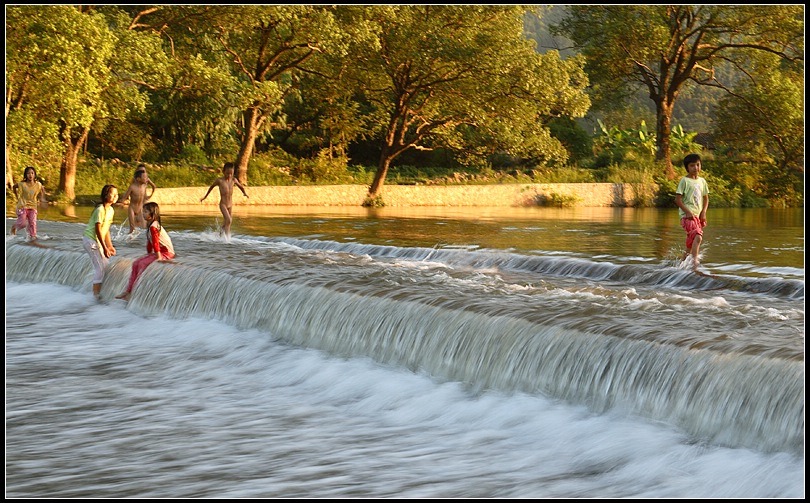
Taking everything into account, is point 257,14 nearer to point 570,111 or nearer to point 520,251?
point 570,111

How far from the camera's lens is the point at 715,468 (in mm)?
6812

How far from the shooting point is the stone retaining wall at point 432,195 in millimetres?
33875

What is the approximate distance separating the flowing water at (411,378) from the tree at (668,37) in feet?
98.3

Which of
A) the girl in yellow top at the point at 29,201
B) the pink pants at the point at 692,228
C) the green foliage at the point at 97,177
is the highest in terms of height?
the green foliage at the point at 97,177

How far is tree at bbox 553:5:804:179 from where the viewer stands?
138 ft

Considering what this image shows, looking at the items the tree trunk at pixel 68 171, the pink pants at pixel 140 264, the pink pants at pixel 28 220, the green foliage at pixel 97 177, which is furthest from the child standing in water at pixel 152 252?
the green foliage at pixel 97 177

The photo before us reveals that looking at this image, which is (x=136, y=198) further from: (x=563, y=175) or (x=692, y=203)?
(x=563, y=175)

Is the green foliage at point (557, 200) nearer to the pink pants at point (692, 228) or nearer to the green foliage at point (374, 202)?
the green foliage at point (374, 202)

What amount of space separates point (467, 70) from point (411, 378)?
2458 centimetres

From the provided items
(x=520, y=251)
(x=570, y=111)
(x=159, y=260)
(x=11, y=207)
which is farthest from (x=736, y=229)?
(x=11, y=207)

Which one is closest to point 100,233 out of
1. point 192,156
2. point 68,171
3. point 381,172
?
point 68,171

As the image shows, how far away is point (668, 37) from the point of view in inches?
1758

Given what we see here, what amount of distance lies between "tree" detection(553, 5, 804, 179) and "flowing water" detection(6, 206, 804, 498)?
29953mm

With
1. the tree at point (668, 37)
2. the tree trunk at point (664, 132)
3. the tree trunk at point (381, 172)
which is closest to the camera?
the tree trunk at point (381, 172)
